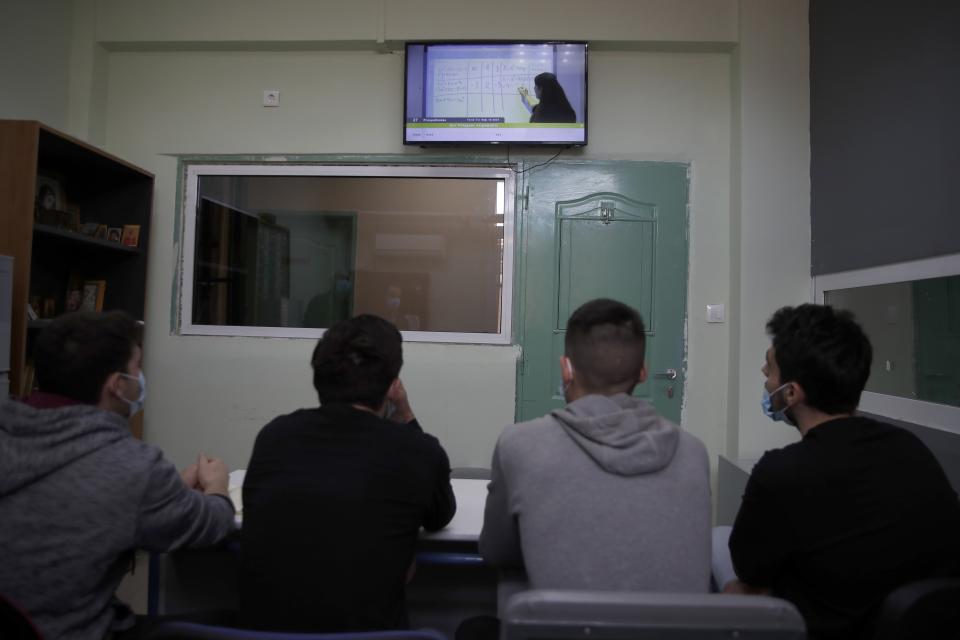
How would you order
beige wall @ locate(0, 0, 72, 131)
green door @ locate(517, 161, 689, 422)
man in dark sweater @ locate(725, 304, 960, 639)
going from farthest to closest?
green door @ locate(517, 161, 689, 422), beige wall @ locate(0, 0, 72, 131), man in dark sweater @ locate(725, 304, 960, 639)

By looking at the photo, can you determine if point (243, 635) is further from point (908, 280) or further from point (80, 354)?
point (908, 280)

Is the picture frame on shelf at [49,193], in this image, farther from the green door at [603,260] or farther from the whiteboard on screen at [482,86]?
the green door at [603,260]

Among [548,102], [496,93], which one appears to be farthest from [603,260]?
[496,93]

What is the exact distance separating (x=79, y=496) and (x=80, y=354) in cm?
30

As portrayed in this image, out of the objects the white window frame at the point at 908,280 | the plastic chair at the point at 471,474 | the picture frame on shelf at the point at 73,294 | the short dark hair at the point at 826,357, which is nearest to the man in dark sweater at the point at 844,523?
the short dark hair at the point at 826,357

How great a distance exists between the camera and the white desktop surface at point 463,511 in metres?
1.34

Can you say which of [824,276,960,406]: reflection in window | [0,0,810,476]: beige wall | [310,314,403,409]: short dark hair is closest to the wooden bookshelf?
[0,0,810,476]: beige wall

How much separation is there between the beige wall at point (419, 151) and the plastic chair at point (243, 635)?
2.19m

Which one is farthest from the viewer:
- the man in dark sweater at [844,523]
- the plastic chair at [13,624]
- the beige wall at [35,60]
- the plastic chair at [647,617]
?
the beige wall at [35,60]

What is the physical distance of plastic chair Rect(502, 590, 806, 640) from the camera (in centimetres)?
74

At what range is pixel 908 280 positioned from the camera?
2.12 meters

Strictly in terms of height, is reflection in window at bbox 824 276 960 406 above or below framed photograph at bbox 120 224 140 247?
below

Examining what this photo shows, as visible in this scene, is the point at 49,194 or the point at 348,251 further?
the point at 348,251

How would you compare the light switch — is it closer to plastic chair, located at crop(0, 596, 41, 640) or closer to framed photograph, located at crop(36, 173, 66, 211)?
plastic chair, located at crop(0, 596, 41, 640)
